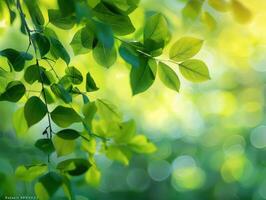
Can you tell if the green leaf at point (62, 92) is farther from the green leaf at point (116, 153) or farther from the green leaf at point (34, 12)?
the green leaf at point (116, 153)

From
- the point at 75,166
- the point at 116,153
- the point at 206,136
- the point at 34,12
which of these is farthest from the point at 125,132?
the point at 206,136

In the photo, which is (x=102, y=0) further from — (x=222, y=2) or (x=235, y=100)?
(x=235, y=100)

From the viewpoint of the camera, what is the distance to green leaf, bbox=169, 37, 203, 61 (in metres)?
0.64

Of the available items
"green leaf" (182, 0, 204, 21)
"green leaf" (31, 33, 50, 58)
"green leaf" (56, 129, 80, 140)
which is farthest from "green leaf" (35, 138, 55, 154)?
"green leaf" (182, 0, 204, 21)

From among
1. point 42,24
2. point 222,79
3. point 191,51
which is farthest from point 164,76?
point 222,79

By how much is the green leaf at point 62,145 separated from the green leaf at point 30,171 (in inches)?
1.2

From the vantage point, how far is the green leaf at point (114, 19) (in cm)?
58

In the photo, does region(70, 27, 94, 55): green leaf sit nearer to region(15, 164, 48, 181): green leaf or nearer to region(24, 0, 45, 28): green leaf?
region(24, 0, 45, 28): green leaf

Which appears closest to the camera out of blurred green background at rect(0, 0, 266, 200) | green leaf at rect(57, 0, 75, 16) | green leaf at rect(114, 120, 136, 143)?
green leaf at rect(57, 0, 75, 16)

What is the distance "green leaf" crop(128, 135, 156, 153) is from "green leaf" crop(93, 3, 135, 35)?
25 cm

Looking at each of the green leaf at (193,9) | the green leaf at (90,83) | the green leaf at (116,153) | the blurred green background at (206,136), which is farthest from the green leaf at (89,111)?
the blurred green background at (206,136)

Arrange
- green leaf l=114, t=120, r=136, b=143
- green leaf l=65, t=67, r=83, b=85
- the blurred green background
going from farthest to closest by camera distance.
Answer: the blurred green background < green leaf l=114, t=120, r=136, b=143 < green leaf l=65, t=67, r=83, b=85

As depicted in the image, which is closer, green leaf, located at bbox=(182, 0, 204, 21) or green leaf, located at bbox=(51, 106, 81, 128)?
green leaf, located at bbox=(51, 106, 81, 128)

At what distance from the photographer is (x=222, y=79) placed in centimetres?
410
